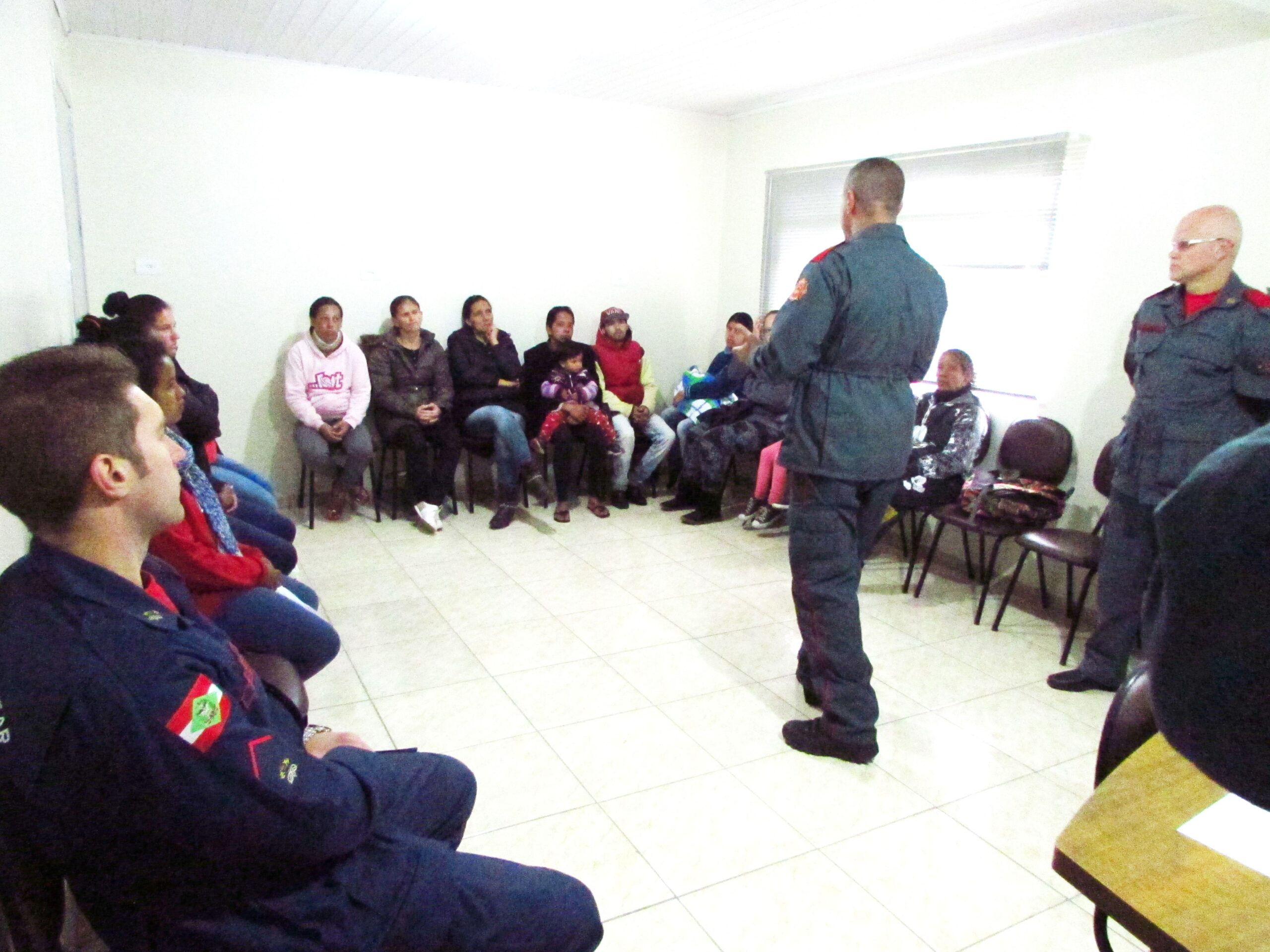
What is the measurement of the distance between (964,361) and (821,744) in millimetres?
2216

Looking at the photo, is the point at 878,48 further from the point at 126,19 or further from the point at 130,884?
the point at 130,884

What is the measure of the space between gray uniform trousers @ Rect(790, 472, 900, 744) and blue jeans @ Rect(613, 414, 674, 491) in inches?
100

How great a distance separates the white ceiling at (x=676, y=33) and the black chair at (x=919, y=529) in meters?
1.72

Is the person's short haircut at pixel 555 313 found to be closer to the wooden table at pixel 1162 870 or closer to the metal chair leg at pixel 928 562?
the metal chair leg at pixel 928 562

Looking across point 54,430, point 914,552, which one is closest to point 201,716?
point 54,430

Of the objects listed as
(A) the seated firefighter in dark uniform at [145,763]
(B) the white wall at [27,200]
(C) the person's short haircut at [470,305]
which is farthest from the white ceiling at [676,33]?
(A) the seated firefighter in dark uniform at [145,763]

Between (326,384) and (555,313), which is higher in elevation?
(555,313)

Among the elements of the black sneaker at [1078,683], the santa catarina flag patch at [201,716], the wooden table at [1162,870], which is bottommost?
the black sneaker at [1078,683]

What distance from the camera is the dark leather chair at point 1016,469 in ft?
11.0

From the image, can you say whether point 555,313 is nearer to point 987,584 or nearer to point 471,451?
point 471,451

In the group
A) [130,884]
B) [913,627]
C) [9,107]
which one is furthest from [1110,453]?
[9,107]

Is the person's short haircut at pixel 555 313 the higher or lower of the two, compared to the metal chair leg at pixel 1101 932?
higher

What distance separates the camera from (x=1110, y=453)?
326 centimetres

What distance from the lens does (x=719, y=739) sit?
2.43m
